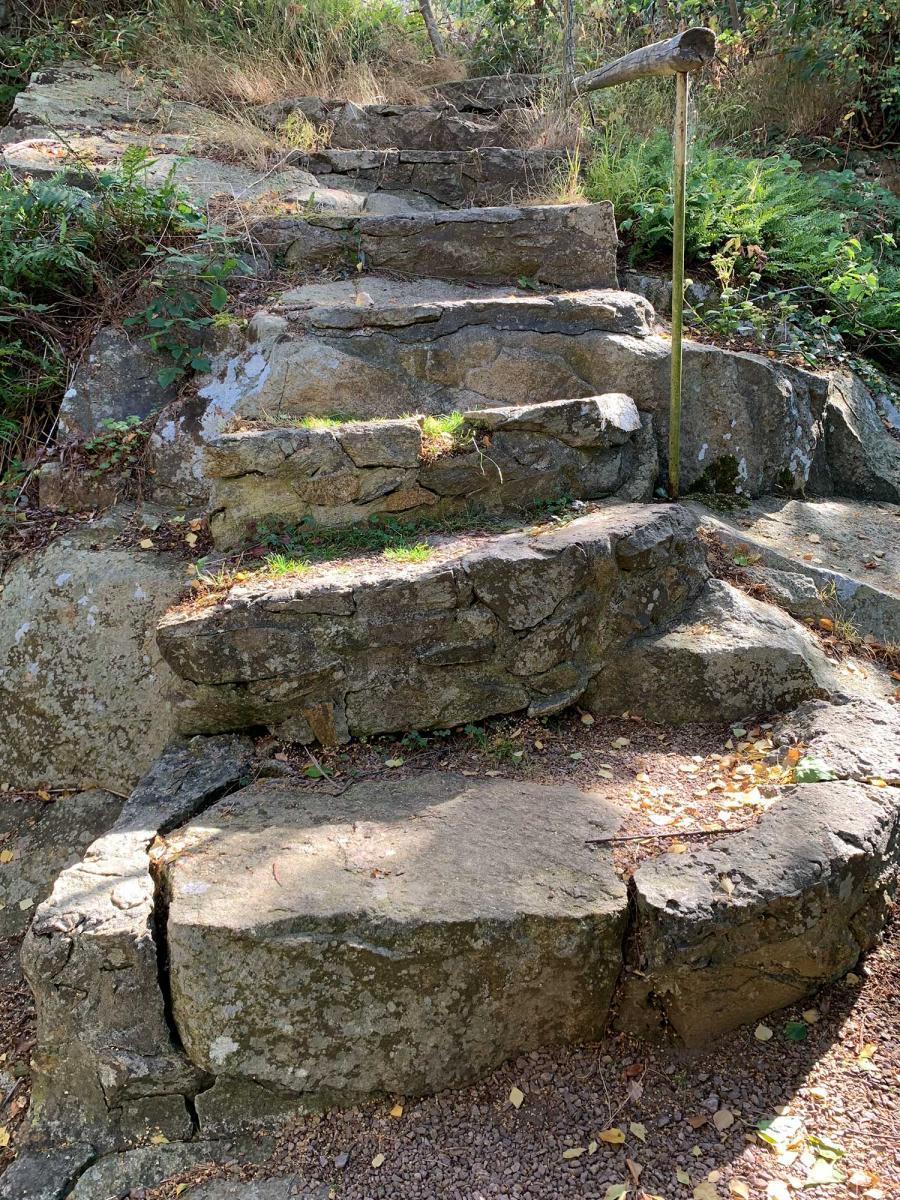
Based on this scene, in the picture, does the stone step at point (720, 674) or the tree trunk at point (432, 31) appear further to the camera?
the tree trunk at point (432, 31)

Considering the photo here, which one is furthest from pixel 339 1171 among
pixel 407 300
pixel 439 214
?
pixel 439 214

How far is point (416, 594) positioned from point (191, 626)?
90 centimetres

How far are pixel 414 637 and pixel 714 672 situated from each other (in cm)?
129

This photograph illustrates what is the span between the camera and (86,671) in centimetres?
421

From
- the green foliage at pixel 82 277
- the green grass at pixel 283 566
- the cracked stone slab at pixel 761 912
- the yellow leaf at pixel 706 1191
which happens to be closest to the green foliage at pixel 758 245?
the green foliage at pixel 82 277

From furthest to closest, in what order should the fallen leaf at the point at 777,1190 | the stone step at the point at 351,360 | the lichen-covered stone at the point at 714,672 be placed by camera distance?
the stone step at the point at 351,360
the lichen-covered stone at the point at 714,672
the fallen leaf at the point at 777,1190

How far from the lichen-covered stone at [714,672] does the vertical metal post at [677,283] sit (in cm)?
115

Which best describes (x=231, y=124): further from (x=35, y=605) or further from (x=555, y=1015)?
(x=555, y=1015)

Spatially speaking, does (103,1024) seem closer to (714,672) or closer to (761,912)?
(761,912)

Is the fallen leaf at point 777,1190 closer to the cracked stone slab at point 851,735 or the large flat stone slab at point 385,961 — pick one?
the large flat stone slab at point 385,961

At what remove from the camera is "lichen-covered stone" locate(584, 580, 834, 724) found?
12.4 ft

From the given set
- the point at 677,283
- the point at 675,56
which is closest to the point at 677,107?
the point at 675,56

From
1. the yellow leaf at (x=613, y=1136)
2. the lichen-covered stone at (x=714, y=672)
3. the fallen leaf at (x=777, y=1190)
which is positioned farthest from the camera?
the lichen-covered stone at (x=714, y=672)

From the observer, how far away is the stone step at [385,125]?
740 cm
